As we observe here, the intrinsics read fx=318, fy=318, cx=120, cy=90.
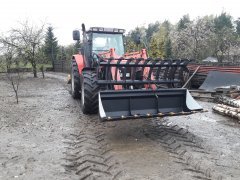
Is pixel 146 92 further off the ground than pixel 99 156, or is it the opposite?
pixel 146 92

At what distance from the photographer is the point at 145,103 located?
21.1 ft

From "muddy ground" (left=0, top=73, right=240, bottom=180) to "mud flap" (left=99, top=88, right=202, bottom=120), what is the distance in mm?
458

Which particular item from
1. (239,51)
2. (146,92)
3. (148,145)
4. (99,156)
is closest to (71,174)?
(99,156)

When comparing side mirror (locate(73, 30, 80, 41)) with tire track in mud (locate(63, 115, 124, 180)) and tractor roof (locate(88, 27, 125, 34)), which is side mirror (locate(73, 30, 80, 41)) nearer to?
tractor roof (locate(88, 27, 125, 34))

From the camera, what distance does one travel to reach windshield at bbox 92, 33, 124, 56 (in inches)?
372

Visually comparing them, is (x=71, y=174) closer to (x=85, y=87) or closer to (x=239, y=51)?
(x=85, y=87)

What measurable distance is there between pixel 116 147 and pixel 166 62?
237 centimetres

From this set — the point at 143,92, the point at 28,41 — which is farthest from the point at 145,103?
the point at 28,41

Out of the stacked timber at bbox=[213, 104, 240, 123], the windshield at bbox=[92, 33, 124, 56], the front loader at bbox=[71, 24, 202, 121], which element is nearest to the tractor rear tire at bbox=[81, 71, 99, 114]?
the front loader at bbox=[71, 24, 202, 121]

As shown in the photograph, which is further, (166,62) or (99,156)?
(166,62)

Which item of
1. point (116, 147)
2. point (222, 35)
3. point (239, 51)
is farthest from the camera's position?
point (239, 51)

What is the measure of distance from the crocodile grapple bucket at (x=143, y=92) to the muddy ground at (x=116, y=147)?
19.1 inches

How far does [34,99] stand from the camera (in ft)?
36.3

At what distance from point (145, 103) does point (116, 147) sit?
1270 millimetres
